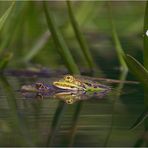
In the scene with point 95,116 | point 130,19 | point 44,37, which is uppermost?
point 95,116

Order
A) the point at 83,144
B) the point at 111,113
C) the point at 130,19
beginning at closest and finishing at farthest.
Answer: the point at 83,144 < the point at 111,113 < the point at 130,19

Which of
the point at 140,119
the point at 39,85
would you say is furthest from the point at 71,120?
the point at 39,85

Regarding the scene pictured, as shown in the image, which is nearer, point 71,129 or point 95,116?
point 71,129

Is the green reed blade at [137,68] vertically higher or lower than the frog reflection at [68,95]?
higher

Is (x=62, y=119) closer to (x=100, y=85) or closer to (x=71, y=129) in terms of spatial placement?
(x=71, y=129)

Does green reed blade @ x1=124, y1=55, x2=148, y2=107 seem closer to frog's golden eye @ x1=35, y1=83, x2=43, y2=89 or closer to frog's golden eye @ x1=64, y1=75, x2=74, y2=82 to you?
frog's golden eye @ x1=64, y1=75, x2=74, y2=82

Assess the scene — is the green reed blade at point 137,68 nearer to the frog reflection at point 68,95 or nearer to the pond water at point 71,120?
the pond water at point 71,120

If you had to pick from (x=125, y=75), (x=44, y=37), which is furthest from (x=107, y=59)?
(x=125, y=75)

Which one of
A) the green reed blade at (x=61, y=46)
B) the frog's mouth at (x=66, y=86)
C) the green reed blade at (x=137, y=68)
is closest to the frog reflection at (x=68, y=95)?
the frog's mouth at (x=66, y=86)
